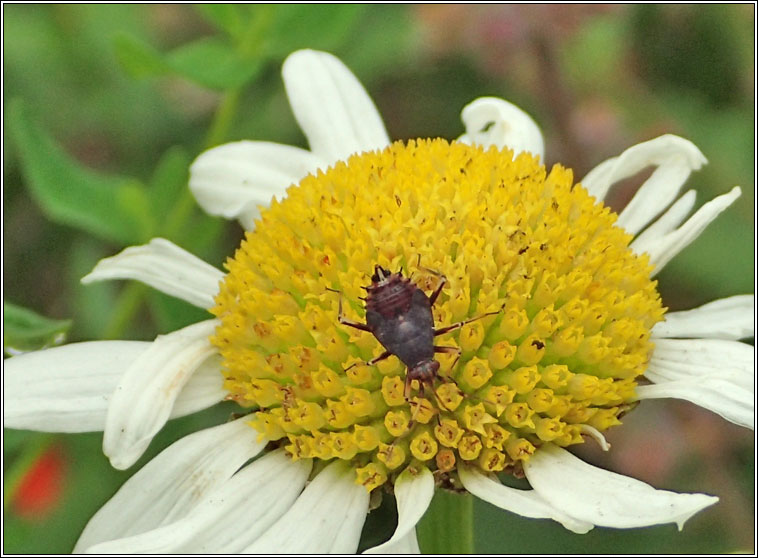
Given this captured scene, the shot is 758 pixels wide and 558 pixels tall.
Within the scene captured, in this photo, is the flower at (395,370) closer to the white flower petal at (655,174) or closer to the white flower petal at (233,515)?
the white flower petal at (233,515)

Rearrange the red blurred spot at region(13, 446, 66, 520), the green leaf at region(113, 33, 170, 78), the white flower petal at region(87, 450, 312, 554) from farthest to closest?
1. the red blurred spot at region(13, 446, 66, 520)
2. the green leaf at region(113, 33, 170, 78)
3. the white flower petal at region(87, 450, 312, 554)

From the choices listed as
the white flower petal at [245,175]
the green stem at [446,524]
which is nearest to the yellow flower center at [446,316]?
the green stem at [446,524]

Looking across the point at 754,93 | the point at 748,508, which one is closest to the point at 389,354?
the point at 748,508

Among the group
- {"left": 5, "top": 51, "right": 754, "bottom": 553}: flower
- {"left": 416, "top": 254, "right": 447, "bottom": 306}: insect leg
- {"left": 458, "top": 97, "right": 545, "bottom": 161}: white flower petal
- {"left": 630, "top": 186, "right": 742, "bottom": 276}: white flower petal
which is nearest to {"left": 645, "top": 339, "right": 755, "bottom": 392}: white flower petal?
Result: {"left": 5, "top": 51, "right": 754, "bottom": 553}: flower

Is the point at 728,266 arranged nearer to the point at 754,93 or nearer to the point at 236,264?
the point at 754,93

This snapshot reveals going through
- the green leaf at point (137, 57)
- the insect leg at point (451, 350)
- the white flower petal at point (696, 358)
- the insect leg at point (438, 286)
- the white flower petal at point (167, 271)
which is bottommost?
the white flower petal at point (696, 358)

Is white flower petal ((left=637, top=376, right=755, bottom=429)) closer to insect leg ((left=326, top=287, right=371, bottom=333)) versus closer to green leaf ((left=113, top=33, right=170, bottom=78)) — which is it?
insect leg ((left=326, top=287, right=371, bottom=333))

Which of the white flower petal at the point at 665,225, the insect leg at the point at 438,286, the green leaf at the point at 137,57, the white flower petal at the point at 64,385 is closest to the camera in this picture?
the insect leg at the point at 438,286
